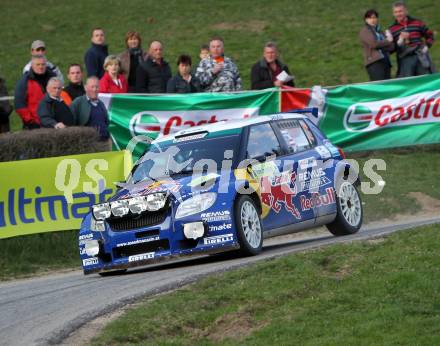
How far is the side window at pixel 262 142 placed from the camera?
15.1 m

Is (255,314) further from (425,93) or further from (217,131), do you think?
(425,93)

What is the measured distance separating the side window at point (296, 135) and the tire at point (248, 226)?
162 cm

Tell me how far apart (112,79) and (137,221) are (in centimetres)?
692

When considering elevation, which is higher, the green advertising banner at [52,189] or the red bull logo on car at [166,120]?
the red bull logo on car at [166,120]

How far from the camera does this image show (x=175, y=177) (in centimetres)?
1446

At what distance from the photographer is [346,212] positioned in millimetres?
16375

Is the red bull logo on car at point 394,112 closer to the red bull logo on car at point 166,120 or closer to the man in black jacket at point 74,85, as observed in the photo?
the red bull logo on car at point 166,120

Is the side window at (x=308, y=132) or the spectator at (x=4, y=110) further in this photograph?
the spectator at (x=4, y=110)

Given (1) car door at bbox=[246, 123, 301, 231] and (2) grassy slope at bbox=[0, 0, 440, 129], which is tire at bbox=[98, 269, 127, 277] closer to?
(1) car door at bbox=[246, 123, 301, 231]

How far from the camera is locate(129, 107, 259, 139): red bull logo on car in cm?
2016

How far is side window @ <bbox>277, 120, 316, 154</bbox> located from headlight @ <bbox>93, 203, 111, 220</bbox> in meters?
2.83

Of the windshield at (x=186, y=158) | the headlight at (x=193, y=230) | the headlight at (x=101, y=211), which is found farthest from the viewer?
the windshield at (x=186, y=158)

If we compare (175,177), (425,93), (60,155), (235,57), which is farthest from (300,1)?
(175,177)

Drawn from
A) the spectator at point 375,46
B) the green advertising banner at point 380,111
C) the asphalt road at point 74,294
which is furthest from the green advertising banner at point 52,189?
the spectator at point 375,46
